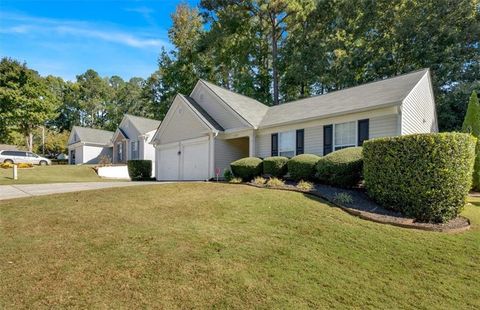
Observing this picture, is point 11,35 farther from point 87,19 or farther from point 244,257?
point 244,257

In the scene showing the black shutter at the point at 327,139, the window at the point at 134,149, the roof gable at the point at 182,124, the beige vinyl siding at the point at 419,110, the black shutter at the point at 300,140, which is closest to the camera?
the beige vinyl siding at the point at 419,110

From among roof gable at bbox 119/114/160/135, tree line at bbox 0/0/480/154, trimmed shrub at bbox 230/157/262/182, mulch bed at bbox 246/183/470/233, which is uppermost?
tree line at bbox 0/0/480/154

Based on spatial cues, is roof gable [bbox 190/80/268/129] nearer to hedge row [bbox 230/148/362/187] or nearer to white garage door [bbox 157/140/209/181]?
white garage door [bbox 157/140/209/181]

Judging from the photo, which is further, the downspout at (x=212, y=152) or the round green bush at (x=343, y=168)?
the downspout at (x=212, y=152)

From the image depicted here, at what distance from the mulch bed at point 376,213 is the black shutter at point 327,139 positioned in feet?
13.3

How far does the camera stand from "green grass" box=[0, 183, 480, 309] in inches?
156

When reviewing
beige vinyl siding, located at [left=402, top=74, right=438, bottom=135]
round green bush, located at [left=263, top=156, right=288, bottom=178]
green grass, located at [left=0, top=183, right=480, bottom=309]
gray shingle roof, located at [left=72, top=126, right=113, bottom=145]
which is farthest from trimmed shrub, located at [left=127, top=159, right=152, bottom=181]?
gray shingle roof, located at [left=72, top=126, right=113, bottom=145]

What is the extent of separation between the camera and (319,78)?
27.5 m

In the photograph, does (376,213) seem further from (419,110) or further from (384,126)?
(419,110)

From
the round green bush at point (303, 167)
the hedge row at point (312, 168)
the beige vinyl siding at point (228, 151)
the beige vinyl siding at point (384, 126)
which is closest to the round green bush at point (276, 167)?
the hedge row at point (312, 168)

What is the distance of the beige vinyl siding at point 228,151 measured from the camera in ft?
57.0

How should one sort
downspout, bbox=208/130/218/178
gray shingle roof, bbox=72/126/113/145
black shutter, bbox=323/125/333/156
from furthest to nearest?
gray shingle roof, bbox=72/126/113/145
downspout, bbox=208/130/218/178
black shutter, bbox=323/125/333/156

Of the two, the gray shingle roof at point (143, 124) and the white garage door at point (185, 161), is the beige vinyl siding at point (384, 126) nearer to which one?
the white garage door at point (185, 161)

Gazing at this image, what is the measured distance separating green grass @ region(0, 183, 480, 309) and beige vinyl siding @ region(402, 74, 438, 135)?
19.3 ft
